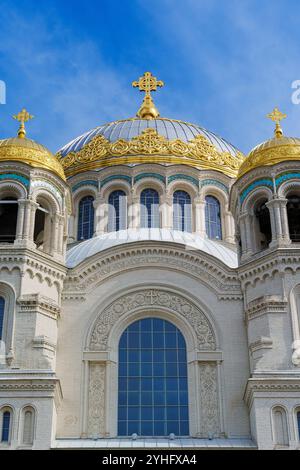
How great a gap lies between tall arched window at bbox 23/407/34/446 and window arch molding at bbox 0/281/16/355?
183 centimetres

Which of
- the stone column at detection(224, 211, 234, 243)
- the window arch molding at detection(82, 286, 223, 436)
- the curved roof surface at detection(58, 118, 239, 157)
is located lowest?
the window arch molding at detection(82, 286, 223, 436)

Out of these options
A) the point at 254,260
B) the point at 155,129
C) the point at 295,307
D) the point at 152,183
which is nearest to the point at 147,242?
the point at 254,260

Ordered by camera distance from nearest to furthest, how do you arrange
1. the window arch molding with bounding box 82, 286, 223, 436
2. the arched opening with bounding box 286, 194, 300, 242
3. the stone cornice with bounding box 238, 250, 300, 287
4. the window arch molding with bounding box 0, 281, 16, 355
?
the window arch molding with bounding box 0, 281, 16, 355 < the window arch molding with bounding box 82, 286, 223, 436 < the stone cornice with bounding box 238, 250, 300, 287 < the arched opening with bounding box 286, 194, 300, 242

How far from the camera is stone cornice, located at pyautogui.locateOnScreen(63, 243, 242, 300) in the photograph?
25500 millimetres

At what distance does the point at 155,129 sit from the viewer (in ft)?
118

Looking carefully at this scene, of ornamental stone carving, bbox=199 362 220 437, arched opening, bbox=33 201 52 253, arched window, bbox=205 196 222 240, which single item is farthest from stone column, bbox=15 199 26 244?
arched window, bbox=205 196 222 240

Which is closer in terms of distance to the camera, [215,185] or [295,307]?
[295,307]

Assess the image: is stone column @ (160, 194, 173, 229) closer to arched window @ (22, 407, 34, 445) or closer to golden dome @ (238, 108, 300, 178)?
golden dome @ (238, 108, 300, 178)

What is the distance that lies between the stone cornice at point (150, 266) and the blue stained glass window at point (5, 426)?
177 inches

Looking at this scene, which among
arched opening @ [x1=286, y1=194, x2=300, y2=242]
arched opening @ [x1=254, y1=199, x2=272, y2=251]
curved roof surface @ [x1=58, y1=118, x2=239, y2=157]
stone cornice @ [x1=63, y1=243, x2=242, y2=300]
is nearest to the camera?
stone cornice @ [x1=63, y1=243, x2=242, y2=300]

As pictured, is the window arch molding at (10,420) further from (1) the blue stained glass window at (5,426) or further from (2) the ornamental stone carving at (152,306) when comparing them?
(2) the ornamental stone carving at (152,306)

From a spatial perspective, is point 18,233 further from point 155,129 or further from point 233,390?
point 155,129
